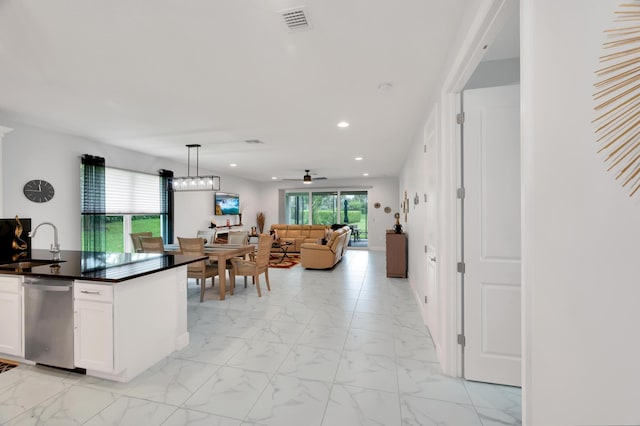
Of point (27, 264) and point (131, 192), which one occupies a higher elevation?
point (131, 192)

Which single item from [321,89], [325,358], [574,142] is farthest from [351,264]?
[574,142]

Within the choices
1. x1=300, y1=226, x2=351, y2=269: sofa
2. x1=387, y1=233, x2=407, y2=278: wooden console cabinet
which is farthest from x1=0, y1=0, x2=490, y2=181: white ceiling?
x1=300, y1=226, x2=351, y2=269: sofa

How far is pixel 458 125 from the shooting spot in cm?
224

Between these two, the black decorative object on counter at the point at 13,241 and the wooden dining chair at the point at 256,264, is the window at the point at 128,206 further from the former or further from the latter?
the wooden dining chair at the point at 256,264

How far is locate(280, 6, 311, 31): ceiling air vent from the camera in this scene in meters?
1.71

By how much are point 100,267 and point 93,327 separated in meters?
0.56

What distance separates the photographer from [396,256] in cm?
573

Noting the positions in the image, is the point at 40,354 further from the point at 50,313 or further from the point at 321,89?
the point at 321,89

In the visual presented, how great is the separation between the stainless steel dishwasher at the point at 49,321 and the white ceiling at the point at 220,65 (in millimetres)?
1855

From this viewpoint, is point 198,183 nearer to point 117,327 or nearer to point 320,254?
point 320,254

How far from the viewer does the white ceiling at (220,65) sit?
1746mm

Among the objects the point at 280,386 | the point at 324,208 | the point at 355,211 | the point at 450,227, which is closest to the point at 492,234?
the point at 450,227

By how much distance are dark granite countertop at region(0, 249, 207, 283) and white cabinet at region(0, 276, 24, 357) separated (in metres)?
0.12

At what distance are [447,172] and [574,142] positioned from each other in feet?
5.18
